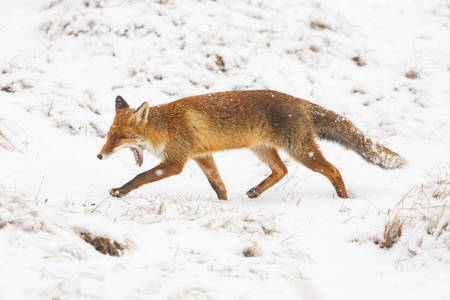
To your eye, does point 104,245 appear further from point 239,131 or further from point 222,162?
point 222,162

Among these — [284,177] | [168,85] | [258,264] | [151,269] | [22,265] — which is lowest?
[284,177]

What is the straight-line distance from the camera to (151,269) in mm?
2945

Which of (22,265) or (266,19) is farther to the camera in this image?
(266,19)

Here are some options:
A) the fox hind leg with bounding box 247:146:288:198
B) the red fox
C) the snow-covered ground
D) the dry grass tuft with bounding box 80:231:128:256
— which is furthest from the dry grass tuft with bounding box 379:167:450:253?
the fox hind leg with bounding box 247:146:288:198

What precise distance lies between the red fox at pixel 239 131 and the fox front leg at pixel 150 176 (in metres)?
0.01

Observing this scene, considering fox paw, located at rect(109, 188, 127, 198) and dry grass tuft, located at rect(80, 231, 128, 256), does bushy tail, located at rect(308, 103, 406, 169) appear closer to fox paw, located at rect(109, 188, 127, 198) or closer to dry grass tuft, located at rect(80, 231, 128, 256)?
fox paw, located at rect(109, 188, 127, 198)

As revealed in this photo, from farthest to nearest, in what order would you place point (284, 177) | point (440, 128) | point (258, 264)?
point (440, 128) → point (284, 177) → point (258, 264)

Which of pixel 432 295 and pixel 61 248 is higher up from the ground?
pixel 61 248

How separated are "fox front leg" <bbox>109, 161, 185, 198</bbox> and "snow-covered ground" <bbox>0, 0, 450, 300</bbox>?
0.73ft

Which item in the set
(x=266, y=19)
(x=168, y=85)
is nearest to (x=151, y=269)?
(x=168, y=85)

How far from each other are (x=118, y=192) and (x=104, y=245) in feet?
7.76

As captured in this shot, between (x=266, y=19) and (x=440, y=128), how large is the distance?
4813 mm

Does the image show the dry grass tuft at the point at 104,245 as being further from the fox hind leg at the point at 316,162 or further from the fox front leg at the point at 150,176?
the fox hind leg at the point at 316,162

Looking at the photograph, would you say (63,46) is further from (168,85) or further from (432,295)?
(432,295)
